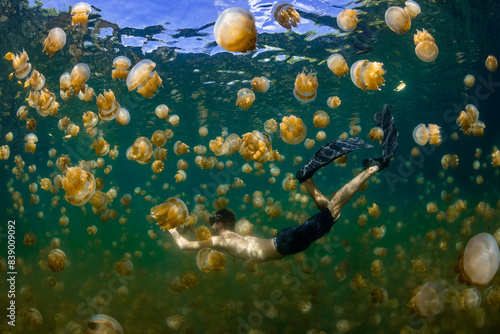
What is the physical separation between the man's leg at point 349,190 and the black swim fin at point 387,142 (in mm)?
134

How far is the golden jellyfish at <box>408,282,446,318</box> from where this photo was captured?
4.56 m

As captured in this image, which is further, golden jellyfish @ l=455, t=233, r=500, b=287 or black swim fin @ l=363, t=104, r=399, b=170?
Result: black swim fin @ l=363, t=104, r=399, b=170

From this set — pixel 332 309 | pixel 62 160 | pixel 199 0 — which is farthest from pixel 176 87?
pixel 332 309

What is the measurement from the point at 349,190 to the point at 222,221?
8.24ft

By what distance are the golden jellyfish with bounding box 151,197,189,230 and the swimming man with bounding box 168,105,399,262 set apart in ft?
2.08

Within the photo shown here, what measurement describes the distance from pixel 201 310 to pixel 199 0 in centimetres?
831

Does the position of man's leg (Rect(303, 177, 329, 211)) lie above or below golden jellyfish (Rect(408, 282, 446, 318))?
above

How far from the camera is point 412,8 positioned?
28.5 ft

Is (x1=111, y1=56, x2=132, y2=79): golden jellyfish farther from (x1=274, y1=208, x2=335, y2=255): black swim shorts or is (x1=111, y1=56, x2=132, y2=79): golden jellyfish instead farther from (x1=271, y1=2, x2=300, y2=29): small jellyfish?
(x1=274, y1=208, x2=335, y2=255): black swim shorts

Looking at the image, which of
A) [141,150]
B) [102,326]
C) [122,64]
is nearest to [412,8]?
[141,150]

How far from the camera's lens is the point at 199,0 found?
788 centimetres

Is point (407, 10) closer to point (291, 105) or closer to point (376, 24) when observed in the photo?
point (376, 24)

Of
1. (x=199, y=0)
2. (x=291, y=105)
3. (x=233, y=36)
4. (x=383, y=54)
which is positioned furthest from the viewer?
(x=291, y=105)

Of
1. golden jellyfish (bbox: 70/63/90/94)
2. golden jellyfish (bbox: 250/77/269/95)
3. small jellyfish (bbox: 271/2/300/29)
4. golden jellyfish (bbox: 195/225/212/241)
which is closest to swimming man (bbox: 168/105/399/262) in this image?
golden jellyfish (bbox: 195/225/212/241)
